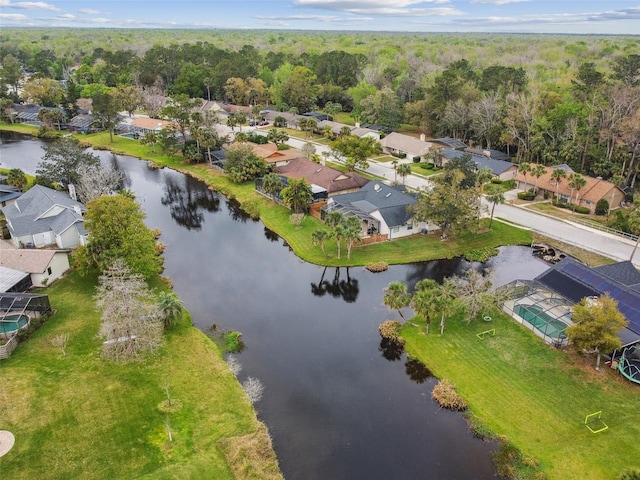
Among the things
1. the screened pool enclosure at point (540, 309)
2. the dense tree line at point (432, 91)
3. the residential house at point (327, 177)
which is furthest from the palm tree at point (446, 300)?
the dense tree line at point (432, 91)

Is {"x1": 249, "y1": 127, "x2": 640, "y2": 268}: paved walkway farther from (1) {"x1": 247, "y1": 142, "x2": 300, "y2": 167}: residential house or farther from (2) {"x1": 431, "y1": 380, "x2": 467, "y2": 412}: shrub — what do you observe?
(1) {"x1": 247, "y1": 142, "x2": 300, "y2": 167}: residential house

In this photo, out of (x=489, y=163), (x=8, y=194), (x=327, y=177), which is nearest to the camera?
(x=8, y=194)

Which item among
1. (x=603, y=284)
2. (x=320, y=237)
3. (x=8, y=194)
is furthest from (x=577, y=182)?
(x=8, y=194)

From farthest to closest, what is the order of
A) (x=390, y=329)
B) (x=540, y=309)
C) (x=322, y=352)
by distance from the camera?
1. (x=540, y=309)
2. (x=390, y=329)
3. (x=322, y=352)

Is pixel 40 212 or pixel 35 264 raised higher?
pixel 40 212

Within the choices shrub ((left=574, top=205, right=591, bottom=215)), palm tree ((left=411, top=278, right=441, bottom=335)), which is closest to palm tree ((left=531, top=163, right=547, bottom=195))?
shrub ((left=574, top=205, right=591, bottom=215))

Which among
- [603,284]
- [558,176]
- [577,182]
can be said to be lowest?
[603,284]

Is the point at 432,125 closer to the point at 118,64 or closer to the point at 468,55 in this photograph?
the point at 468,55

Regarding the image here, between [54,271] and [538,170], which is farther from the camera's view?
[538,170]

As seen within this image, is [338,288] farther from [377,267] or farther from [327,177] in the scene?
[327,177]
